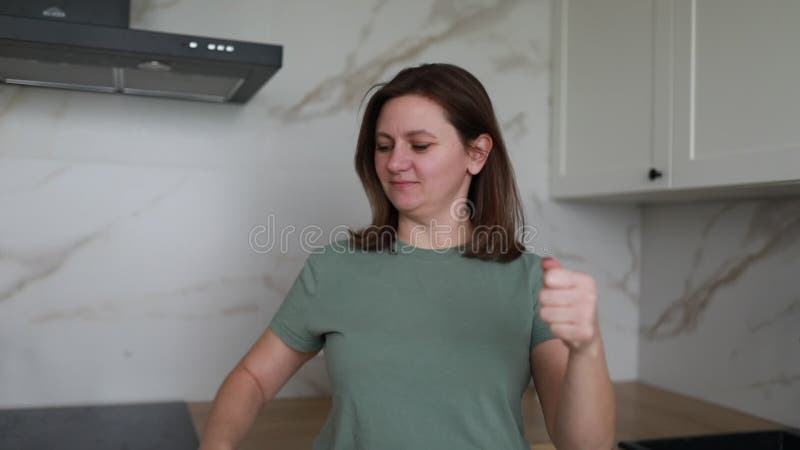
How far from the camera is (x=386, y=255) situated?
1.15 metres

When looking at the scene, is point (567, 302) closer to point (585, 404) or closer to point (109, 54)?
point (585, 404)

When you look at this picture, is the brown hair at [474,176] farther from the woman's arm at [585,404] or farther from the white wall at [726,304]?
the white wall at [726,304]

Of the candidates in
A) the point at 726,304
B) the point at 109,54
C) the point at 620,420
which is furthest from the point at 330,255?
the point at 726,304

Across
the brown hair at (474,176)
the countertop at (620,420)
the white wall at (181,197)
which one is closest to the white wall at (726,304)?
the countertop at (620,420)

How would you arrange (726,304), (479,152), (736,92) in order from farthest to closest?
(726,304)
(736,92)
(479,152)

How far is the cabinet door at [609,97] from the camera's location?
1.75 metres

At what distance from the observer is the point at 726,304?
1993mm

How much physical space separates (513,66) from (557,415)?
4.60 feet

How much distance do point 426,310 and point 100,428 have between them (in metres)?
0.93

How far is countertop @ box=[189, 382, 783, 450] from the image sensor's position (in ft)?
5.43

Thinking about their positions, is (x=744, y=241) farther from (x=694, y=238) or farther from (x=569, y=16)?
(x=569, y=16)

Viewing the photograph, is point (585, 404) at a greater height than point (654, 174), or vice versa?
point (654, 174)

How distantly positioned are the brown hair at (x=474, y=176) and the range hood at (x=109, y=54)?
461 mm

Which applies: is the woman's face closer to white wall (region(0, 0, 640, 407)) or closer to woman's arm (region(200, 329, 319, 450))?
woman's arm (region(200, 329, 319, 450))
